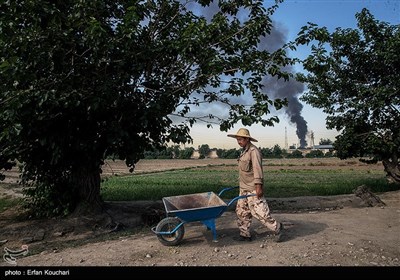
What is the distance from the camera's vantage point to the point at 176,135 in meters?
8.16

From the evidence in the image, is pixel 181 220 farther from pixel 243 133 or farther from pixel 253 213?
pixel 243 133

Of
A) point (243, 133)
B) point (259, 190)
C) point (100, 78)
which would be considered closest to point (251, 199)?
point (259, 190)

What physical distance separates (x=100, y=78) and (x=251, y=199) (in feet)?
13.4

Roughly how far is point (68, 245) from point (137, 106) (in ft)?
11.3

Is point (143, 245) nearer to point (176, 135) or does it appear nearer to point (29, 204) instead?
point (176, 135)

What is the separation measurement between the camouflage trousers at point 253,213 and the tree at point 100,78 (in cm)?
168

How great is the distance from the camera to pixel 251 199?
6266 mm

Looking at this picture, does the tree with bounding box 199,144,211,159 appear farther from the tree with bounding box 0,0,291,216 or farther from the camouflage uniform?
the camouflage uniform

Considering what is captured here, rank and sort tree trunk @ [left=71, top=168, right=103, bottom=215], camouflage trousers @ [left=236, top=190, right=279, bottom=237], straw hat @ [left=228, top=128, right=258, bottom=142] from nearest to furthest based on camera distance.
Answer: camouflage trousers @ [left=236, top=190, right=279, bottom=237] < straw hat @ [left=228, top=128, right=258, bottom=142] < tree trunk @ [left=71, top=168, right=103, bottom=215]

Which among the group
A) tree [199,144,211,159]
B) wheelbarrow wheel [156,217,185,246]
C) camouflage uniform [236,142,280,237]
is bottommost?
wheelbarrow wheel [156,217,185,246]

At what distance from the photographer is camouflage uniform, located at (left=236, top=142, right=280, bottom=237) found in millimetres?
6113

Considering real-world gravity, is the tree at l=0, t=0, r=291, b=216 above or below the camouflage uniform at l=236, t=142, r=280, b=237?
above

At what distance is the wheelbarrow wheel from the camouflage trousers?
115 centimetres

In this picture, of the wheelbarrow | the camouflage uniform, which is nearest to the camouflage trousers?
the camouflage uniform
